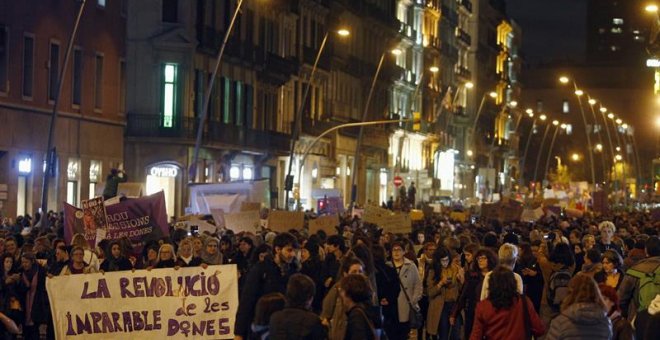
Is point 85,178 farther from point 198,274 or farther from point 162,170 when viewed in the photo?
→ point 198,274

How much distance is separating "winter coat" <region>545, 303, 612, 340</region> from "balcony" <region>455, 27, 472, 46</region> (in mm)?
104274

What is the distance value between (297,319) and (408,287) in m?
7.00

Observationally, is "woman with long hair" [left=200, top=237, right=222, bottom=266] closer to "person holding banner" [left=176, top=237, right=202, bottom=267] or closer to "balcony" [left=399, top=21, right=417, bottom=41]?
"person holding banner" [left=176, top=237, right=202, bottom=267]

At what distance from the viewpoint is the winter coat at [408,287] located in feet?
58.1

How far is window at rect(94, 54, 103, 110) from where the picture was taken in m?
47.6

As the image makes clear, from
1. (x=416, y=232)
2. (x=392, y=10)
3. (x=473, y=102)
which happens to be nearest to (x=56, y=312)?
(x=416, y=232)

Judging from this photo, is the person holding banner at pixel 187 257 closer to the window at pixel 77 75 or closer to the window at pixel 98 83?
the window at pixel 77 75

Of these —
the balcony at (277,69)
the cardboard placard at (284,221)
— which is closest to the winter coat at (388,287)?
the cardboard placard at (284,221)

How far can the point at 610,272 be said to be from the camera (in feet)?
49.8

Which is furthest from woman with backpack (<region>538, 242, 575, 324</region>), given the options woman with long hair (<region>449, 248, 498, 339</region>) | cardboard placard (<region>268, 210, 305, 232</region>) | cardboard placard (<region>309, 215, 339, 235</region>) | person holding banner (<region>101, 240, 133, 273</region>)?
cardboard placard (<region>268, 210, 305, 232</region>)

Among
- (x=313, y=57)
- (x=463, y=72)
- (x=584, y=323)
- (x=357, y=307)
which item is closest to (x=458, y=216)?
(x=313, y=57)

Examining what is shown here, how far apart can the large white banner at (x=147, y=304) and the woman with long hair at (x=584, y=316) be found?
547cm

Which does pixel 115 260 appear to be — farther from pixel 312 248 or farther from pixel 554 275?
Answer: pixel 554 275

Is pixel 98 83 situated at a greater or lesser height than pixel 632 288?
greater
